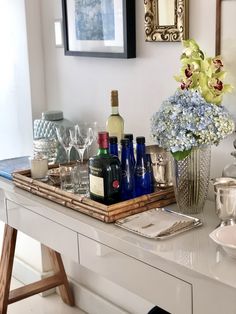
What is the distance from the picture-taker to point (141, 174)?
1769 millimetres

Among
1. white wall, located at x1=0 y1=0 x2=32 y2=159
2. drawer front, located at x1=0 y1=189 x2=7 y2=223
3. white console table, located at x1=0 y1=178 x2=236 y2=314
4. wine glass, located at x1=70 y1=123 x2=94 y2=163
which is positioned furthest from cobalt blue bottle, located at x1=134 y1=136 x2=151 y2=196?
white wall, located at x1=0 y1=0 x2=32 y2=159

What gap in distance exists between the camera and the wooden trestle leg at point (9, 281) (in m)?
2.33

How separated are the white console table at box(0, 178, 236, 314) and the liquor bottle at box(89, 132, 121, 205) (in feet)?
0.30

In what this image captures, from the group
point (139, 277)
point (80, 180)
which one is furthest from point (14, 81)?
point (139, 277)

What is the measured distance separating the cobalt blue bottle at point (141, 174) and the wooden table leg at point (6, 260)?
77cm

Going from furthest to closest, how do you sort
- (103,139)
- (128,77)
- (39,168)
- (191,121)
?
(128,77) → (39,168) → (103,139) → (191,121)

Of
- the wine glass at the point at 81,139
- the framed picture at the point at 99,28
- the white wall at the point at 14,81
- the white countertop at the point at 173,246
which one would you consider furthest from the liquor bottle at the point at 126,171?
the white wall at the point at 14,81

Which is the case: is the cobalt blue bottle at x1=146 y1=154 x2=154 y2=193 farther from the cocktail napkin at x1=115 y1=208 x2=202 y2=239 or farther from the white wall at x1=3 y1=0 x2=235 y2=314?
the white wall at x1=3 y1=0 x2=235 y2=314

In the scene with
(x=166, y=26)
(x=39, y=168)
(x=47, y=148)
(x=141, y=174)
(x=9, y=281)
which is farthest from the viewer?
(x=9, y=281)

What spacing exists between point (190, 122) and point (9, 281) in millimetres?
1281

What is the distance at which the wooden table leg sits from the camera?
2320 millimetres

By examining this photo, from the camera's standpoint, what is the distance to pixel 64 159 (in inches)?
92.4

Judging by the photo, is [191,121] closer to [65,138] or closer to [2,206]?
[65,138]

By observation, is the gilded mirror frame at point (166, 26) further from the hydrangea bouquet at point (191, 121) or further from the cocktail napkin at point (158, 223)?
the cocktail napkin at point (158, 223)
